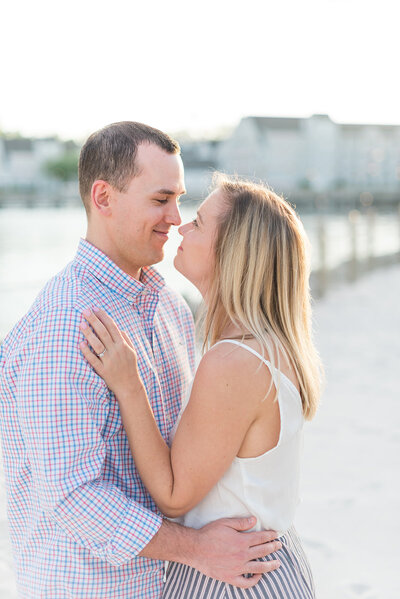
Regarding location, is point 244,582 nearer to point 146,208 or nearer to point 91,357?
point 91,357

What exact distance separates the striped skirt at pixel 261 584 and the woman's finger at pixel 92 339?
24.2 inches

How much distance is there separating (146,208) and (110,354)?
1.48 feet

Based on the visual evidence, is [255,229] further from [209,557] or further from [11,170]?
[11,170]

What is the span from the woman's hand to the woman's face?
0.30m

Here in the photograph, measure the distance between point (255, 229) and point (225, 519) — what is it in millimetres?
727

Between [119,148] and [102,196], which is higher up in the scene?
[119,148]

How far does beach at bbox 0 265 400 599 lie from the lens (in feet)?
11.8

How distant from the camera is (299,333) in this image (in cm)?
190

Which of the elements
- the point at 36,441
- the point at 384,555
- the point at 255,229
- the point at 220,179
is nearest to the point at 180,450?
the point at 36,441

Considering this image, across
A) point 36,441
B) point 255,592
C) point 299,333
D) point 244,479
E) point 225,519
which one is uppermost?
point 299,333

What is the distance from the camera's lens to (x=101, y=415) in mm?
1773

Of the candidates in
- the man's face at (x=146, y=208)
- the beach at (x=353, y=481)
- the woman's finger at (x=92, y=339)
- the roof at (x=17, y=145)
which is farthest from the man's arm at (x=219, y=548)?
the roof at (x=17, y=145)

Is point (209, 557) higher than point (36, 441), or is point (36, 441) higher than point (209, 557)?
point (36, 441)

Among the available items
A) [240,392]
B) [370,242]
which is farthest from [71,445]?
[370,242]
